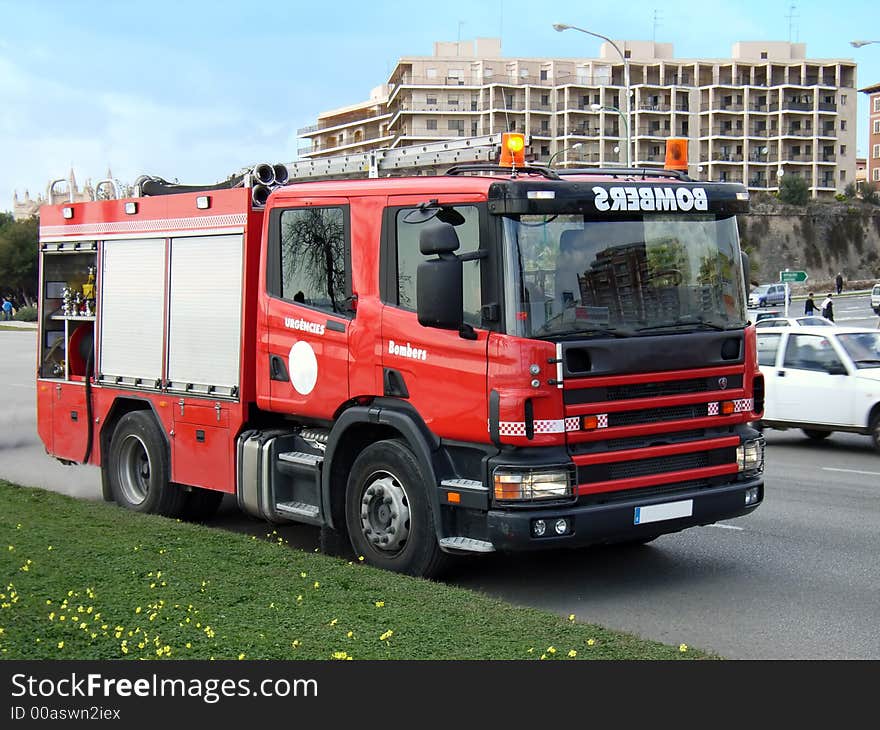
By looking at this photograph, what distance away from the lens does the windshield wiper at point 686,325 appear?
7.52 metres

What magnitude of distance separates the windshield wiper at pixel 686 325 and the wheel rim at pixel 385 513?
6.26 ft

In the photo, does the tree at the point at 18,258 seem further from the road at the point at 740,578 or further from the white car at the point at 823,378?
the road at the point at 740,578

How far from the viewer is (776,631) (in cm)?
692

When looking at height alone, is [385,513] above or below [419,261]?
below

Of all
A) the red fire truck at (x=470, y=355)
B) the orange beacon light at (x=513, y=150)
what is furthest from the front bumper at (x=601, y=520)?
the orange beacon light at (x=513, y=150)

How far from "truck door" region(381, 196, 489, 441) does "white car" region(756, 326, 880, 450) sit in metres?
9.41

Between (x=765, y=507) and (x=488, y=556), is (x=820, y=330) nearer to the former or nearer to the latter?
(x=765, y=507)

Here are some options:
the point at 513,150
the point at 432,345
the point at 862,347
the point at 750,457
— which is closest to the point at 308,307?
the point at 432,345

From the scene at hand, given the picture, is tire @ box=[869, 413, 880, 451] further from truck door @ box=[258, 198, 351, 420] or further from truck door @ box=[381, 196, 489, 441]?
truck door @ box=[381, 196, 489, 441]

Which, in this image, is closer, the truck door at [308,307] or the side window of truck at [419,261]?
the side window of truck at [419,261]

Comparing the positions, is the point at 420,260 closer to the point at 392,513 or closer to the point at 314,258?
the point at 314,258

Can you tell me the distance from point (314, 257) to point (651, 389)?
105 inches

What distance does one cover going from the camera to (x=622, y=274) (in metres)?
7.51

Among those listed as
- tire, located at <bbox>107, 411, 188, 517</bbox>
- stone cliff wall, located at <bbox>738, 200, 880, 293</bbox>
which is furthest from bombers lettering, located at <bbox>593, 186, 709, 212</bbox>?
stone cliff wall, located at <bbox>738, 200, 880, 293</bbox>
